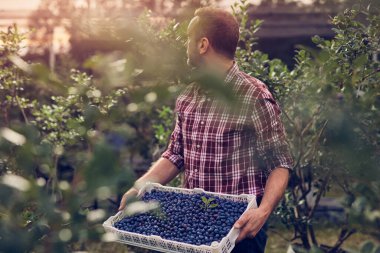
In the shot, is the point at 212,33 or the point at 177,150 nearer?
the point at 212,33

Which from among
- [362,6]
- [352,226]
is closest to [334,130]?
[352,226]

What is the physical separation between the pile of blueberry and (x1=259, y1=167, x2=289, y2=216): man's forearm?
0.40 feet

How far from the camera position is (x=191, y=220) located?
218 centimetres

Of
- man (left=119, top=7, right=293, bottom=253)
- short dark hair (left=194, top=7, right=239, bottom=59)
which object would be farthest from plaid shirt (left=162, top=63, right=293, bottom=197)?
short dark hair (left=194, top=7, right=239, bottom=59)

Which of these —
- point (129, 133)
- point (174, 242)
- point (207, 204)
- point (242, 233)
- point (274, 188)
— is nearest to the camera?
point (129, 133)

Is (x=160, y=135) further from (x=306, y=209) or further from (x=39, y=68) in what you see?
(x=39, y=68)

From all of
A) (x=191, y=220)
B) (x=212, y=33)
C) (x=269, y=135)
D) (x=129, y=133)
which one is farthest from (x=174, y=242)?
(x=129, y=133)

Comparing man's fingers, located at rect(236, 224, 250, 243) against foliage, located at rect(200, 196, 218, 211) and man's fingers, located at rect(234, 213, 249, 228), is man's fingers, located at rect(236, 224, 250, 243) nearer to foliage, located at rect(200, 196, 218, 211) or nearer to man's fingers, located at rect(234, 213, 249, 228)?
man's fingers, located at rect(234, 213, 249, 228)

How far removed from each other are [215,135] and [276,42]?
7.72 meters

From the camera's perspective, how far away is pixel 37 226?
808mm

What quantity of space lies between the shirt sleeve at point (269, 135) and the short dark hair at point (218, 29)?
0.29 meters

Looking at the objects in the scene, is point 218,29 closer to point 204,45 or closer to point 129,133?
point 204,45

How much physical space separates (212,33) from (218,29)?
4 cm

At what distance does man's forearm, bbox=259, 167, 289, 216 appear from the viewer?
2.34 metres
